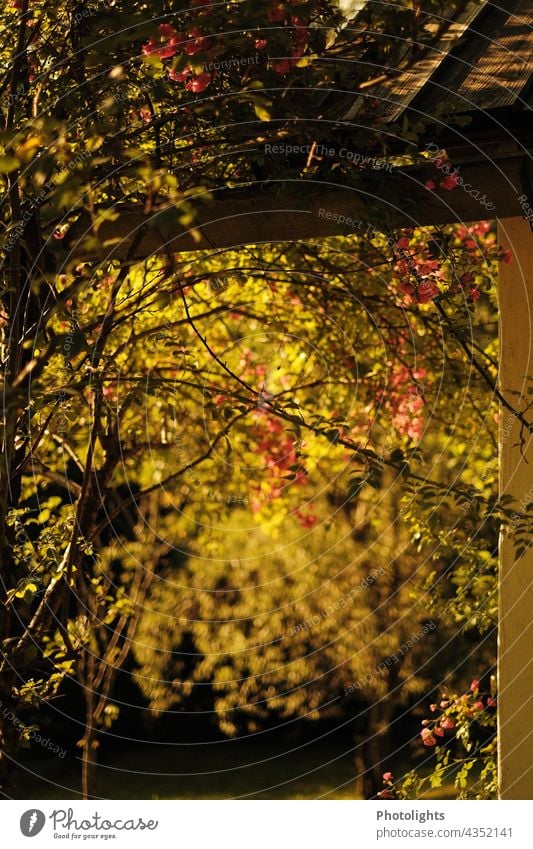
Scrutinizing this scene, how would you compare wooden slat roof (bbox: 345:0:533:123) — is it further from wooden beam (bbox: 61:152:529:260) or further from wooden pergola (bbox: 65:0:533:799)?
wooden beam (bbox: 61:152:529:260)

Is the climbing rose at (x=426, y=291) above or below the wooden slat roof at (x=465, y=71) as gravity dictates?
below

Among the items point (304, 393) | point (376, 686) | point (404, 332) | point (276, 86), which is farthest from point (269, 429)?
point (276, 86)

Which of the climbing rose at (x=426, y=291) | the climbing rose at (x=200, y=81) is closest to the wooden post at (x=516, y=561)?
the climbing rose at (x=426, y=291)

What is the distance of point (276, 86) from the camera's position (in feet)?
9.84

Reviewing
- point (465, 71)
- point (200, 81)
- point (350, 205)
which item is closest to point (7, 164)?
point (200, 81)

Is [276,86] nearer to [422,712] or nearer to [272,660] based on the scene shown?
[272,660]

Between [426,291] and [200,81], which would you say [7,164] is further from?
[426,291]

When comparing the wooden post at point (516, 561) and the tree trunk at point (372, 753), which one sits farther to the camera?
the tree trunk at point (372, 753)

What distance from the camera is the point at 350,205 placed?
121 inches

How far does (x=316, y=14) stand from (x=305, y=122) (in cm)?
63
